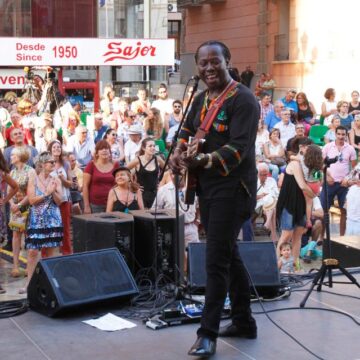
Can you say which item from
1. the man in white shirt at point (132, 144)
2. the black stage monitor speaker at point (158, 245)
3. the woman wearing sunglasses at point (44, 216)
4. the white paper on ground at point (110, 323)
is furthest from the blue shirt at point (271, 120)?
the white paper on ground at point (110, 323)

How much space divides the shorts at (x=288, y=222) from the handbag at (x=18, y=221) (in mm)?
2982

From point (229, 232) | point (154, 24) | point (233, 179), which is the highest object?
point (154, 24)

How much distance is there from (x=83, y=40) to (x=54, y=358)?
14.8 m

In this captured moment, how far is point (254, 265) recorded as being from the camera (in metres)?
6.03

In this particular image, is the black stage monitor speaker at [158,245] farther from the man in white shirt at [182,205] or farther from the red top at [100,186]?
the red top at [100,186]

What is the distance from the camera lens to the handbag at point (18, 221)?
920 centimetres

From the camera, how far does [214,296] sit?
15.0 feet

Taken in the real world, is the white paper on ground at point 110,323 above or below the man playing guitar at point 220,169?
below

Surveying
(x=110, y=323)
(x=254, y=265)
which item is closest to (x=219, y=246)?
(x=110, y=323)

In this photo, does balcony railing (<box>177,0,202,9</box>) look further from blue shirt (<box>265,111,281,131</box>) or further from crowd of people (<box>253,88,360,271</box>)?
crowd of people (<box>253,88,360,271</box>)

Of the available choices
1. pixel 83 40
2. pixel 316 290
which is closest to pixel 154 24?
pixel 83 40

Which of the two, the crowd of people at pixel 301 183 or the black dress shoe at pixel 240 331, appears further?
the crowd of people at pixel 301 183

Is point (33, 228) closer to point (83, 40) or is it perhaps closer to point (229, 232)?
point (229, 232)

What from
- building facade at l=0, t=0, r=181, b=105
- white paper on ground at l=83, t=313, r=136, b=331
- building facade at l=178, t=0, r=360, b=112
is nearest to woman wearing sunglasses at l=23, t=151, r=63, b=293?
white paper on ground at l=83, t=313, r=136, b=331
